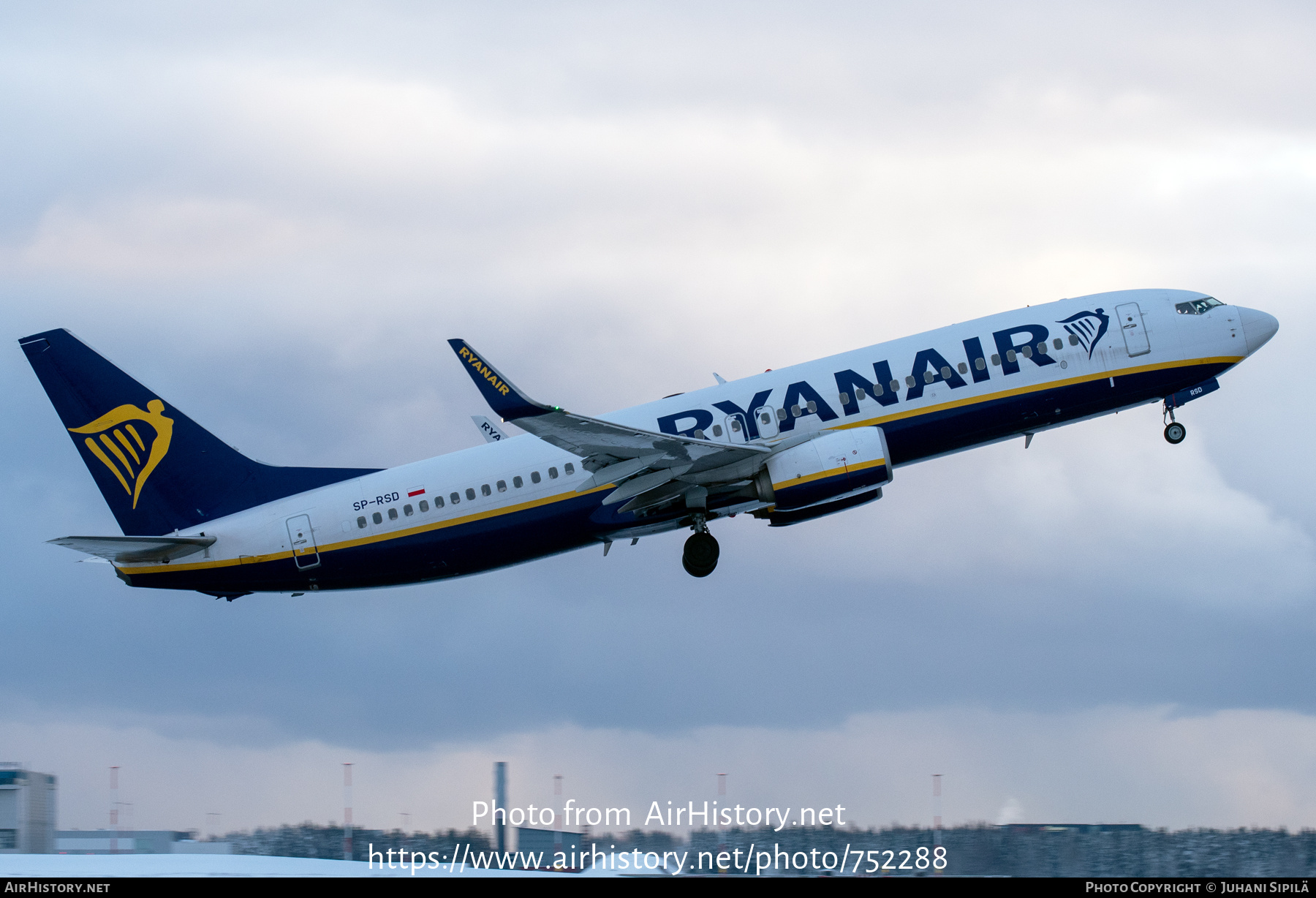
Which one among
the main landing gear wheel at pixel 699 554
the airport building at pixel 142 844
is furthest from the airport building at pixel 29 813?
the main landing gear wheel at pixel 699 554

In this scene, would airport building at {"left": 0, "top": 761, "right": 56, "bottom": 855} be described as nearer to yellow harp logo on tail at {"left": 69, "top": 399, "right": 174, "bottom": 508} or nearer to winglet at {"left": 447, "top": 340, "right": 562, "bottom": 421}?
yellow harp logo on tail at {"left": 69, "top": 399, "right": 174, "bottom": 508}

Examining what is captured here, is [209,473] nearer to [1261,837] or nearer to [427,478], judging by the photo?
[427,478]

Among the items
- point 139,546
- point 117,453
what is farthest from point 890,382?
point 117,453

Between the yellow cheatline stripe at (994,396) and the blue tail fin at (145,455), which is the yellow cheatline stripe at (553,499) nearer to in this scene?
the yellow cheatline stripe at (994,396)

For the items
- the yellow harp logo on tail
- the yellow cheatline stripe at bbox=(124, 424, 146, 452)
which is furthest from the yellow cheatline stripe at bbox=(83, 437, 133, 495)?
the yellow cheatline stripe at bbox=(124, 424, 146, 452)

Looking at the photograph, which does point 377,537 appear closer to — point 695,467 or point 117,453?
point 117,453

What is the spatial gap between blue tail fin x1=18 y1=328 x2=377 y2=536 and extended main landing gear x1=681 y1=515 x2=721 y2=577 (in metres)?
10.1

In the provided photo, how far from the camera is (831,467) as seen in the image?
39625 millimetres

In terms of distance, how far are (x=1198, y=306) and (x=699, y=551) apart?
17.0m

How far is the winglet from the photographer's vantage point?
35219mm

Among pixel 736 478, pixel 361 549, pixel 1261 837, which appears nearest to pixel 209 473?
pixel 361 549

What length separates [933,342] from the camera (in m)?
41.4

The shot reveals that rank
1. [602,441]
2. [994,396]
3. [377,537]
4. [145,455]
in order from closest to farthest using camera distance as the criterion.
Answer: [602,441] → [994,396] → [377,537] → [145,455]
